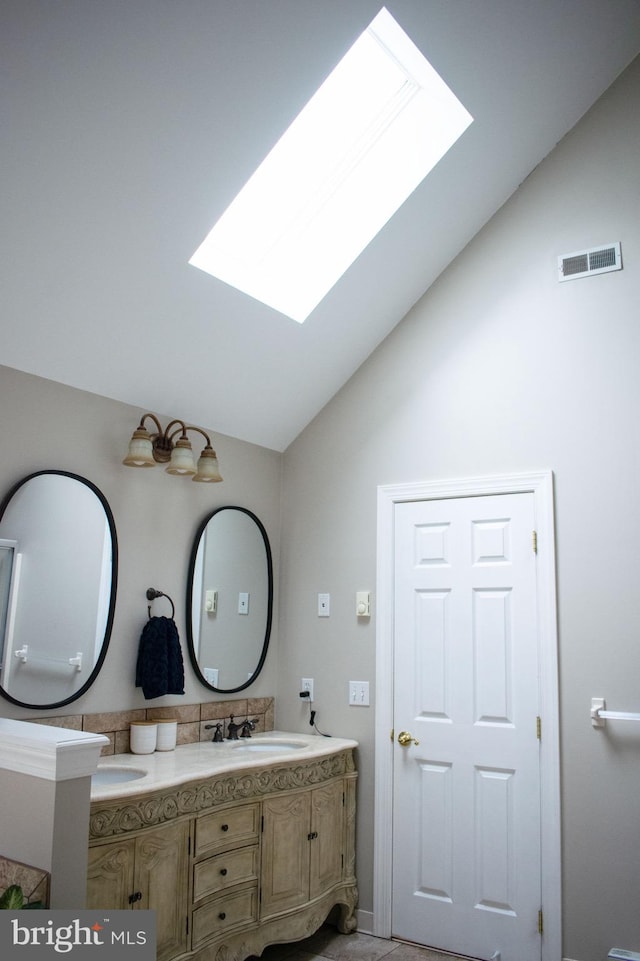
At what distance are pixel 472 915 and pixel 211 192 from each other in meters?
3.12

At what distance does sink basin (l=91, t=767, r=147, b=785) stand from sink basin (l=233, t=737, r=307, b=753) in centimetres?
75

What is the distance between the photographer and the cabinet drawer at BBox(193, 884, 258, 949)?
2.77 metres

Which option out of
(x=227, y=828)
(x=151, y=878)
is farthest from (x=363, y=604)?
(x=151, y=878)

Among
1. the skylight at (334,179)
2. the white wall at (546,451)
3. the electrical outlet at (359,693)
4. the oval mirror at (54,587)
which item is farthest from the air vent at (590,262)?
the oval mirror at (54,587)

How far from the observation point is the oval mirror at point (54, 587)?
2.87 metres

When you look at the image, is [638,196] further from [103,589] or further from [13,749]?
[13,749]

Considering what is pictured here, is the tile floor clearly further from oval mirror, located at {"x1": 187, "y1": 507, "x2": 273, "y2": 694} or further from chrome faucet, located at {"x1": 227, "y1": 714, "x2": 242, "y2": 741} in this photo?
oval mirror, located at {"x1": 187, "y1": 507, "x2": 273, "y2": 694}

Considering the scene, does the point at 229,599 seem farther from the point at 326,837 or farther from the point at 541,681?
the point at 541,681

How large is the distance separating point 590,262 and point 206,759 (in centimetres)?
268

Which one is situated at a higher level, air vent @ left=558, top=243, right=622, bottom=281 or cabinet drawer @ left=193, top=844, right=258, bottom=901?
air vent @ left=558, top=243, right=622, bottom=281

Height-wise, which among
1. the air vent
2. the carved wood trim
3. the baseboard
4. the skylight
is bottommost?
the baseboard

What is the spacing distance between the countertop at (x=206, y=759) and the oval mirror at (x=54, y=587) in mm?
402

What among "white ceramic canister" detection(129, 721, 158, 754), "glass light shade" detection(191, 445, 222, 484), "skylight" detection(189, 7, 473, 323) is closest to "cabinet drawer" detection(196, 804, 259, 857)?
"white ceramic canister" detection(129, 721, 158, 754)
